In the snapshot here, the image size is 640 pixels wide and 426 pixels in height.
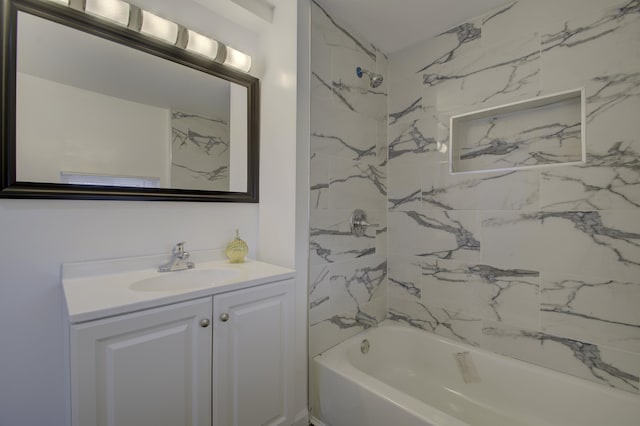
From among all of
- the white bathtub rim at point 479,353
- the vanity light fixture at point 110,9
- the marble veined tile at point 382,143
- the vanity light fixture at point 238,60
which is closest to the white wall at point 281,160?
the vanity light fixture at point 238,60

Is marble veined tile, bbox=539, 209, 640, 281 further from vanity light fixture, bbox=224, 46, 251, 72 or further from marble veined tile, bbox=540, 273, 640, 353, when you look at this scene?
vanity light fixture, bbox=224, 46, 251, 72

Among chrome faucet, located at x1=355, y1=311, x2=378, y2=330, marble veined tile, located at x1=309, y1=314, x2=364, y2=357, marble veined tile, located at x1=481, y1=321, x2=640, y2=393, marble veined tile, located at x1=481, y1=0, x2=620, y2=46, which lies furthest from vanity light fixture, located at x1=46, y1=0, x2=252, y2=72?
marble veined tile, located at x1=481, y1=321, x2=640, y2=393

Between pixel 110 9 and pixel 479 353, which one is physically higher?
pixel 110 9

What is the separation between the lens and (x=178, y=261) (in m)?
1.36

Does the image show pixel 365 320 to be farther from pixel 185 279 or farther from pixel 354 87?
pixel 354 87

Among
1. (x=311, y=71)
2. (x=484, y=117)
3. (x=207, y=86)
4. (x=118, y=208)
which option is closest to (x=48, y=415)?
(x=118, y=208)

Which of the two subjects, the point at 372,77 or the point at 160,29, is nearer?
the point at 160,29

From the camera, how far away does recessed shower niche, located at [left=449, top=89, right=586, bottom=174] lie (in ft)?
4.84

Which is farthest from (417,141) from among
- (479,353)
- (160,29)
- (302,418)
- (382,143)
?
(302,418)

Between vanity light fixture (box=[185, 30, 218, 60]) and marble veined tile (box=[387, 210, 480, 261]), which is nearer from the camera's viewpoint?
vanity light fixture (box=[185, 30, 218, 60])

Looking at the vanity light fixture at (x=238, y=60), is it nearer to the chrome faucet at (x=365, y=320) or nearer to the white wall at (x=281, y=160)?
the white wall at (x=281, y=160)

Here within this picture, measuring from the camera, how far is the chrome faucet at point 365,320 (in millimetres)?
1896

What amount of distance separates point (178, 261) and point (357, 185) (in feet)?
3.92

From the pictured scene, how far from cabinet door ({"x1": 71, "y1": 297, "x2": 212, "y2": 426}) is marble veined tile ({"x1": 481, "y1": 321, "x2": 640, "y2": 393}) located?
163cm
